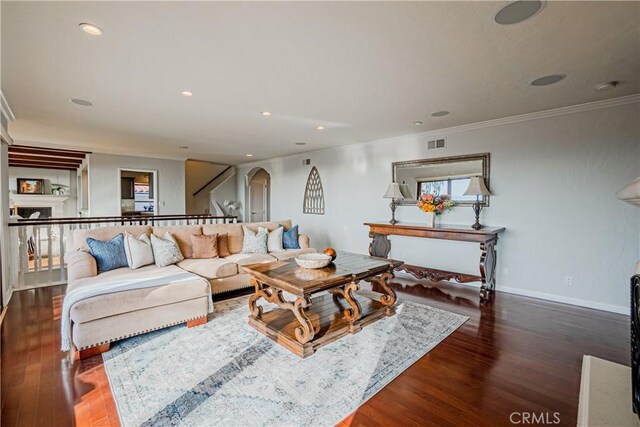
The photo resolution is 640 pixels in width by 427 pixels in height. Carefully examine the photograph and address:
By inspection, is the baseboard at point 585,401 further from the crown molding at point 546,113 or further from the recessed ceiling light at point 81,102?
the recessed ceiling light at point 81,102

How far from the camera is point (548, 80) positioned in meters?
2.79

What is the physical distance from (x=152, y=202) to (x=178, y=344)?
611 centimetres

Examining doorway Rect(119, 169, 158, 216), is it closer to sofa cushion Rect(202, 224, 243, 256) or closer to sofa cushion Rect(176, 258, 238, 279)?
sofa cushion Rect(202, 224, 243, 256)

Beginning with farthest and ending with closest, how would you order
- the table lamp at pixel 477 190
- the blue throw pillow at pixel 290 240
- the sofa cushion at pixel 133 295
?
the blue throw pillow at pixel 290 240, the table lamp at pixel 477 190, the sofa cushion at pixel 133 295

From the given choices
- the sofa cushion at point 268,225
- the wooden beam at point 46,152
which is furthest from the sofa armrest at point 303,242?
the wooden beam at point 46,152

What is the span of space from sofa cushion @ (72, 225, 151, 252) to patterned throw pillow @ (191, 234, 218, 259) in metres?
0.60

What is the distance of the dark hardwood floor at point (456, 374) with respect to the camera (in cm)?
178

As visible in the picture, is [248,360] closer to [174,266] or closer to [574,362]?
[174,266]

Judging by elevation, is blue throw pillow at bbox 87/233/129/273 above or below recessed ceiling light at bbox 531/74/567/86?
below

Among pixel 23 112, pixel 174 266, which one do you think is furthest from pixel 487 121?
pixel 23 112

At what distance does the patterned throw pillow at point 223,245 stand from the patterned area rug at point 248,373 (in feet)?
4.63

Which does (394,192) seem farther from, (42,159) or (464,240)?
(42,159)

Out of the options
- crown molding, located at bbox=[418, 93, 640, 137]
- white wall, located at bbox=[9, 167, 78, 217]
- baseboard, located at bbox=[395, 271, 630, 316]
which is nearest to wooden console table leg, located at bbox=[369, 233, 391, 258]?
baseboard, located at bbox=[395, 271, 630, 316]

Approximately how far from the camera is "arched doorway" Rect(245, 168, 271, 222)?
947 cm
